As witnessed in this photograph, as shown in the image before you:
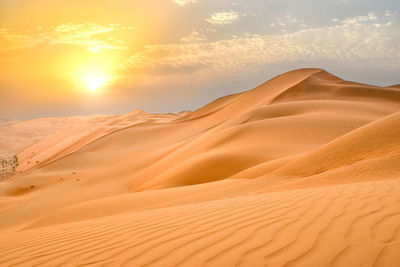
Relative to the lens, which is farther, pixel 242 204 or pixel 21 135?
pixel 21 135

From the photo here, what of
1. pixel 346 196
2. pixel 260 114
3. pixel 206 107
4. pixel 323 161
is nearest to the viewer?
pixel 346 196

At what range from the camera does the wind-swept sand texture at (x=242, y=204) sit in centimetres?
264

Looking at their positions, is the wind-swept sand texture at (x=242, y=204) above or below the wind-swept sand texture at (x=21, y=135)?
below

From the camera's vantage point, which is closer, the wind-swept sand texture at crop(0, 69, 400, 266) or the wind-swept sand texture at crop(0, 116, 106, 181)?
the wind-swept sand texture at crop(0, 69, 400, 266)

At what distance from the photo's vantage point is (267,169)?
10.7m

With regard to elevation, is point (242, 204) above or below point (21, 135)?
below

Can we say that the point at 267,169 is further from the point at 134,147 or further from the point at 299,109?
the point at 134,147

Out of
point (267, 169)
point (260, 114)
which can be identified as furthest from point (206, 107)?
point (267, 169)

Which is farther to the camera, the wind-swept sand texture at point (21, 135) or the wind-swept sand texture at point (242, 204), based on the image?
Answer: the wind-swept sand texture at point (21, 135)

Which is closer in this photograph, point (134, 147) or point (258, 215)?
point (258, 215)

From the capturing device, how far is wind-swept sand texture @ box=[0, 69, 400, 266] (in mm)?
2639

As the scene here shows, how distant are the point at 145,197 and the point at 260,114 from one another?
15.0m

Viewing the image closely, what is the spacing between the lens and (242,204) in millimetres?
4738

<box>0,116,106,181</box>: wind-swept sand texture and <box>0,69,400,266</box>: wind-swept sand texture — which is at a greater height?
Answer: <box>0,116,106,181</box>: wind-swept sand texture
